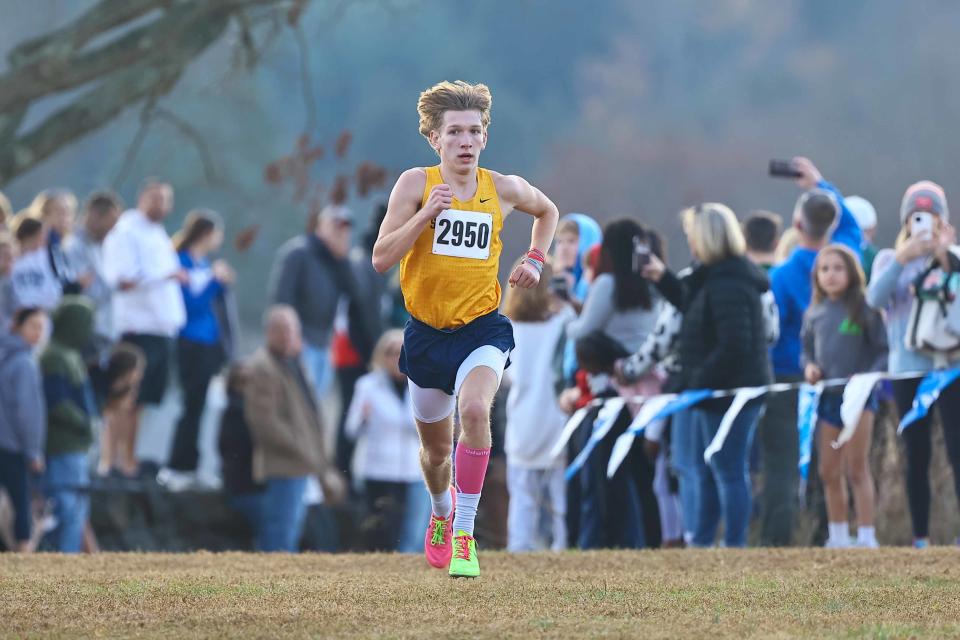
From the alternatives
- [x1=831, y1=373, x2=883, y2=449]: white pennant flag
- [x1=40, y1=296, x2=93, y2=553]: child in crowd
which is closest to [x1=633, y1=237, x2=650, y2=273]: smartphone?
[x1=831, y1=373, x2=883, y2=449]: white pennant flag

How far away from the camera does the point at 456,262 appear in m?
7.41

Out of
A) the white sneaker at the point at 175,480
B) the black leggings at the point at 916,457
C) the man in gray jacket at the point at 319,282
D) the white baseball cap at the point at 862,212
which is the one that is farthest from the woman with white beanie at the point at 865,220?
the white sneaker at the point at 175,480

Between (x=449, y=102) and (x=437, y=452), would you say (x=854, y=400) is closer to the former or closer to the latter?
(x=437, y=452)

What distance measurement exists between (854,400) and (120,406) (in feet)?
20.0

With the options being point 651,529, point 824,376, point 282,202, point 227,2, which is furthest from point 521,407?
point 282,202

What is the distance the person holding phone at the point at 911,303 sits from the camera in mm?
9828

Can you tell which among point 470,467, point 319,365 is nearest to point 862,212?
point 319,365

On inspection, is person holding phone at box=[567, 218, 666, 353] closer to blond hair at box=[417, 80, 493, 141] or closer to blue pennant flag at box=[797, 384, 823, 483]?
blue pennant flag at box=[797, 384, 823, 483]

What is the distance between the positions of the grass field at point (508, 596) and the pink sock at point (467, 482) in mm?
266

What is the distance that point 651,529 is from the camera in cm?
1089

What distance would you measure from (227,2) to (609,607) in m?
10.8

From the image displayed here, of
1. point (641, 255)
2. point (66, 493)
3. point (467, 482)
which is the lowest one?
point (66, 493)

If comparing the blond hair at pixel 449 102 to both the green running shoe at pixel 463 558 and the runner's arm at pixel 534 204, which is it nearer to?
the runner's arm at pixel 534 204

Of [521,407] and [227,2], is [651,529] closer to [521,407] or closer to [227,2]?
[521,407]
